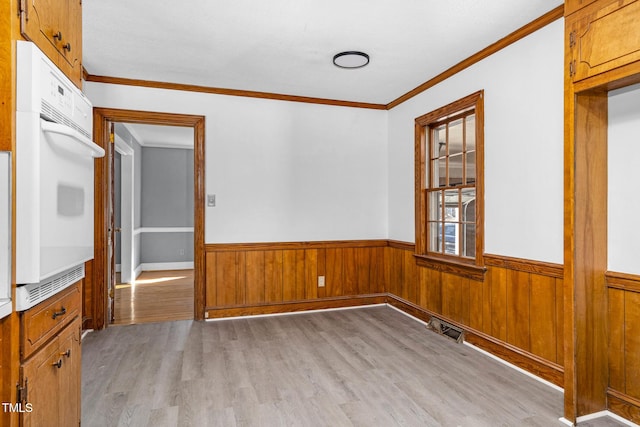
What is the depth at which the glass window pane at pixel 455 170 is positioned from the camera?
3699mm

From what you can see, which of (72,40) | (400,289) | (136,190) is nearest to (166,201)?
(136,190)

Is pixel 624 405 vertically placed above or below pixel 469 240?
below

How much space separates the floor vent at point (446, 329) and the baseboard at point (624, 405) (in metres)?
1.24

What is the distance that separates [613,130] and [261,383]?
2761mm

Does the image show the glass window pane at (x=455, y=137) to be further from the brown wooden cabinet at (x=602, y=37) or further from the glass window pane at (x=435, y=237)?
the brown wooden cabinet at (x=602, y=37)

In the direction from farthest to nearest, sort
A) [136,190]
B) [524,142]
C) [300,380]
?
[136,190]
[524,142]
[300,380]

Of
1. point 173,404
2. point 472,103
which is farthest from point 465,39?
point 173,404

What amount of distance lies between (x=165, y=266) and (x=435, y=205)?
564cm

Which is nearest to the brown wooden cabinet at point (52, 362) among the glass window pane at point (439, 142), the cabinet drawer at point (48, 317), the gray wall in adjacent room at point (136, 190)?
the cabinet drawer at point (48, 317)

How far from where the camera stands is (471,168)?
3.54 metres

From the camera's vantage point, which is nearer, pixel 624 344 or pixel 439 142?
pixel 624 344

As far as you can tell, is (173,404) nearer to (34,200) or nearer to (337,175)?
(34,200)

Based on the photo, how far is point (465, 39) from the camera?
118 inches

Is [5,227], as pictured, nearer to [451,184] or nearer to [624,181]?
[624,181]
